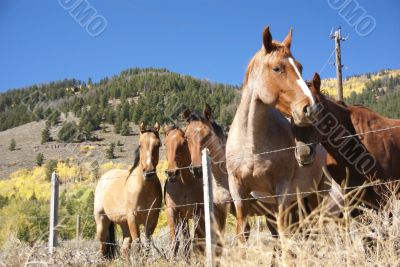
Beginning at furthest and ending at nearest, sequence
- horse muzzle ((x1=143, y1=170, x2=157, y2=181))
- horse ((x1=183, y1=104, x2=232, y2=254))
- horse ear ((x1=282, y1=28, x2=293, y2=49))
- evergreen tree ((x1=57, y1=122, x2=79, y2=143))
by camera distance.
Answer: evergreen tree ((x1=57, y1=122, x2=79, y2=143)), horse muzzle ((x1=143, y1=170, x2=157, y2=181)), horse ((x1=183, y1=104, x2=232, y2=254)), horse ear ((x1=282, y1=28, x2=293, y2=49))

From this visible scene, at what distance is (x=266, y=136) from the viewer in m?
4.68

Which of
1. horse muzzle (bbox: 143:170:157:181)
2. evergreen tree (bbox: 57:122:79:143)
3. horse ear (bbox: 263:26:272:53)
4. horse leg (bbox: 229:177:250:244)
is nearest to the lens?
horse ear (bbox: 263:26:272:53)

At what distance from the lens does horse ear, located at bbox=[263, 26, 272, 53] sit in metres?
4.42

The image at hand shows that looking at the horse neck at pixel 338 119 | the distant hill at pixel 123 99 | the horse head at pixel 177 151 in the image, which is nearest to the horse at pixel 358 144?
the horse neck at pixel 338 119

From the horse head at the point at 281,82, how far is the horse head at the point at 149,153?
237cm

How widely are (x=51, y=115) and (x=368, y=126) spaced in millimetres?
85623

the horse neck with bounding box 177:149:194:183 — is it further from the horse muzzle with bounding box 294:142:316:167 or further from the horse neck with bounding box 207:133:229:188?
the horse muzzle with bounding box 294:142:316:167

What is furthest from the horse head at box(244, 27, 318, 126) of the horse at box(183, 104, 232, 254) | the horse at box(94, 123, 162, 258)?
the horse at box(94, 123, 162, 258)

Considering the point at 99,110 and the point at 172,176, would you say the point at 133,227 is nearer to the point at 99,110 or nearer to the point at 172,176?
the point at 172,176

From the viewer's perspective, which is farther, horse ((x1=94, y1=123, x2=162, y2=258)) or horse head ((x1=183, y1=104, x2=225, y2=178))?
horse ((x1=94, y1=123, x2=162, y2=258))

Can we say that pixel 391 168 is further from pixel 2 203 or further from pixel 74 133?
pixel 74 133

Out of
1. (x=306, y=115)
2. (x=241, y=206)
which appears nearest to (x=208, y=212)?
(x=241, y=206)

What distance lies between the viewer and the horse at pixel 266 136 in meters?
4.30

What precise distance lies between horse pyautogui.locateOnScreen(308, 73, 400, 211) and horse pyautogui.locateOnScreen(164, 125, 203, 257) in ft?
7.24
